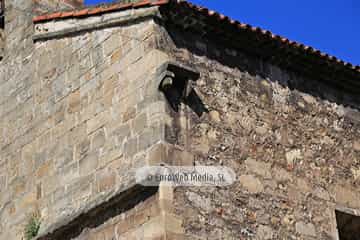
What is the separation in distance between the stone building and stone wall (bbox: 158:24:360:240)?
1 centimetres

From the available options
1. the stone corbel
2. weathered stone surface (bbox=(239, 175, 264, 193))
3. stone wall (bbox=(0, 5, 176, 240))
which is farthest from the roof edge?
weathered stone surface (bbox=(239, 175, 264, 193))

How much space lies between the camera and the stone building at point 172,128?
719 centimetres

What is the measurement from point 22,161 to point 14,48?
1.51 m

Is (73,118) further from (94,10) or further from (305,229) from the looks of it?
(305,229)

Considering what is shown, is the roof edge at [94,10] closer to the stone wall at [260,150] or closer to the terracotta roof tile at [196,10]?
the terracotta roof tile at [196,10]

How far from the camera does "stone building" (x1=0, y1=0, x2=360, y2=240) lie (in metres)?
7.19

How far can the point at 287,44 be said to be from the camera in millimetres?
8289

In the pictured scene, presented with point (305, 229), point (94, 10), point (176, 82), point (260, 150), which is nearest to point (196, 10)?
point (176, 82)

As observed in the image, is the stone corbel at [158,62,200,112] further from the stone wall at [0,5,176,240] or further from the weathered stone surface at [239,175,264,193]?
the weathered stone surface at [239,175,264,193]

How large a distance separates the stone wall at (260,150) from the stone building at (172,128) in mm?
13

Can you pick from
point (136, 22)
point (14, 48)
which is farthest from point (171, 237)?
point (14, 48)

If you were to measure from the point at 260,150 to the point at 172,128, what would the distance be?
111 cm

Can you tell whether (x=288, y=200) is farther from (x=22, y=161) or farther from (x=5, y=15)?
(x=5, y=15)

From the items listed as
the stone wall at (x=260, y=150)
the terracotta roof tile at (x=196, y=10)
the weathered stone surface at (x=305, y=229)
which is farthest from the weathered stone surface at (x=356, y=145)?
the weathered stone surface at (x=305, y=229)
